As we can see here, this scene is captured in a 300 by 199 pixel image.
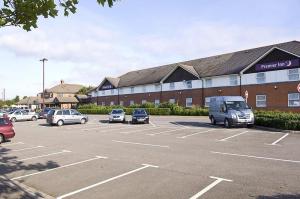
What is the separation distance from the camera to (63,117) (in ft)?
113

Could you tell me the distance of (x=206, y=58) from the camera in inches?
2203

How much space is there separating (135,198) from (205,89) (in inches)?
1659

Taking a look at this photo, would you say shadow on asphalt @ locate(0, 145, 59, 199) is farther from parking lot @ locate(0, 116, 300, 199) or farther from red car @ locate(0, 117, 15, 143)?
red car @ locate(0, 117, 15, 143)

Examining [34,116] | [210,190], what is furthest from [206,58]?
[210,190]

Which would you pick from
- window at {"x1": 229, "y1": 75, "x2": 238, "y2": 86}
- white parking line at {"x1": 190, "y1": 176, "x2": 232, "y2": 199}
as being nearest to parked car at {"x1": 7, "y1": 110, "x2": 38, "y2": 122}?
window at {"x1": 229, "y1": 75, "x2": 238, "y2": 86}

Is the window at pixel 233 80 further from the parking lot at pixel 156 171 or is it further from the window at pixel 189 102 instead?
the parking lot at pixel 156 171

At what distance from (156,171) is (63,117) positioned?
25.3 m

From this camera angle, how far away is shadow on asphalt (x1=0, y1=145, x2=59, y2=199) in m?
8.20

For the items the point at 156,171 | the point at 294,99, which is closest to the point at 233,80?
the point at 294,99

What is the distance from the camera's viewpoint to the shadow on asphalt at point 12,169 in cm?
820

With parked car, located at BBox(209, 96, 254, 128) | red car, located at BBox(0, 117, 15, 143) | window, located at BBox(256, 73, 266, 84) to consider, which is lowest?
red car, located at BBox(0, 117, 15, 143)

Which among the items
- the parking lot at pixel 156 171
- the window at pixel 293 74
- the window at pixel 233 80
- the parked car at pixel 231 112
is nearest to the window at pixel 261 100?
Result: the window at pixel 233 80

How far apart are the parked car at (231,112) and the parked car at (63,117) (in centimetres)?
1350

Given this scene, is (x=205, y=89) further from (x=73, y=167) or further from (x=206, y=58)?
(x=73, y=167)
